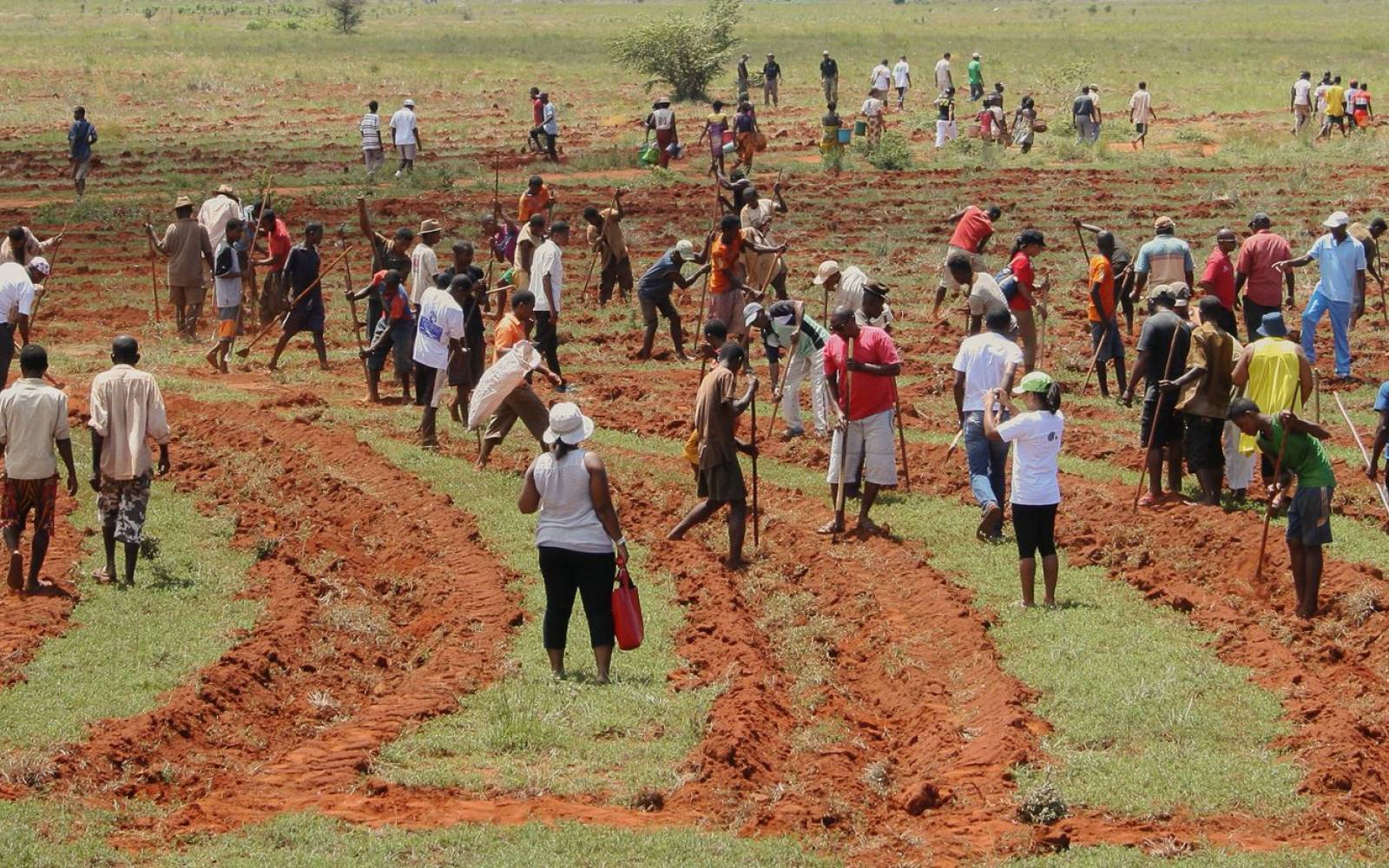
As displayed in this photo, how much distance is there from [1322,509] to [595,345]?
1188 centimetres

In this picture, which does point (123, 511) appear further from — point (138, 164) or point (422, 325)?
point (138, 164)

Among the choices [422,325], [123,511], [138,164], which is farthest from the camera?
[138,164]

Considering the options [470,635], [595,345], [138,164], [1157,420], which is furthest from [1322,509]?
[138,164]

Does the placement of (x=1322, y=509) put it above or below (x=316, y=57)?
below

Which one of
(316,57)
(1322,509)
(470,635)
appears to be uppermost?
(316,57)

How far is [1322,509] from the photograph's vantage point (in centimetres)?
1180

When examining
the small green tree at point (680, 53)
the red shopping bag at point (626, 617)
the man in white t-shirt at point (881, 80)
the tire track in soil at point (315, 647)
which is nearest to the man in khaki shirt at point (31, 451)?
the tire track in soil at point (315, 647)

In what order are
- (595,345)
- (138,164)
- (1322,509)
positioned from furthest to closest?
(138,164) < (595,345) < (1322,509)

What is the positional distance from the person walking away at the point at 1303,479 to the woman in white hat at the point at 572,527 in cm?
416

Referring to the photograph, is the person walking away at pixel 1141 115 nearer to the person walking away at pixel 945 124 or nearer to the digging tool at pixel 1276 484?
the person walking away at pixel 945 124

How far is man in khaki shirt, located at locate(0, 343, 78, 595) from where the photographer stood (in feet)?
40.8

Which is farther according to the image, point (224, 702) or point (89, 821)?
point (224, 702)

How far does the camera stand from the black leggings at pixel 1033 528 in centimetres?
1223

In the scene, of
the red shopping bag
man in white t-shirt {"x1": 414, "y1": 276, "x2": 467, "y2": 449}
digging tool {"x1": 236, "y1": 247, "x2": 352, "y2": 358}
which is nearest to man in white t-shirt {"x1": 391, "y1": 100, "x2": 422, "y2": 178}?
digging tool {"x1": 236, "y1": 247, "x2": 352, "y2": 358}
